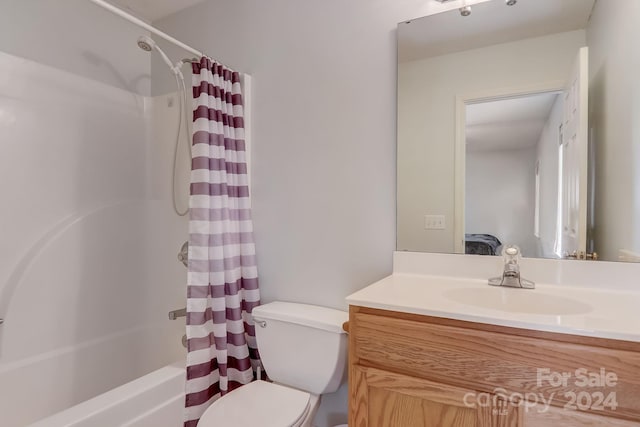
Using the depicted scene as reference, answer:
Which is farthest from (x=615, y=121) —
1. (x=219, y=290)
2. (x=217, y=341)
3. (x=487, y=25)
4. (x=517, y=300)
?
(x=217, y=341)

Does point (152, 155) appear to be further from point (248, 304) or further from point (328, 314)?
point (328, 314)

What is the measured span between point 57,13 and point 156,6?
1.77 ft

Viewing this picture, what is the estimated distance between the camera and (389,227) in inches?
59.3

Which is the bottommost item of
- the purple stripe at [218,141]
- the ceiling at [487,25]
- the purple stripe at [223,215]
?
the purple stripe at [223,215]

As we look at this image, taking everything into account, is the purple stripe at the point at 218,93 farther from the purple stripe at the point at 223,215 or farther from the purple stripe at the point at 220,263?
the purple stripe at the point at 220,263

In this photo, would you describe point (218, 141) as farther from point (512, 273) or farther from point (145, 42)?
point (512, 273)

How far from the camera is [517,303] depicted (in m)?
1.17

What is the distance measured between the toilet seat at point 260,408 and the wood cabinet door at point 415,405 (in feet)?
0.91

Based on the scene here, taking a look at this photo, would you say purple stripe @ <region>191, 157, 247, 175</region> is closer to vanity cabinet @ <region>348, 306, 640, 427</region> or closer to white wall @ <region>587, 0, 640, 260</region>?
vanity cabinet @ <region>348, 306, 640, 427</region>

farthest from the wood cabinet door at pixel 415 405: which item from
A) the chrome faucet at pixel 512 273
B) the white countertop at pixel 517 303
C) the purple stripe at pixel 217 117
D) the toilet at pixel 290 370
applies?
the purple stripe at pixel 217 117

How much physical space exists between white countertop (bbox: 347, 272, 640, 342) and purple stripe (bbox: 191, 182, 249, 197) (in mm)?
828

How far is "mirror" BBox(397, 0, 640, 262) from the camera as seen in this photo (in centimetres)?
115

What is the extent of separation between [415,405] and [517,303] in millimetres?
517

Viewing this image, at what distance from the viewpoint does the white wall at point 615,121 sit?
1.10 meters
